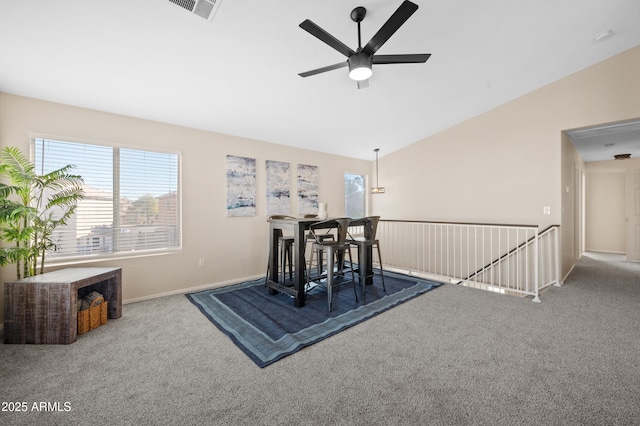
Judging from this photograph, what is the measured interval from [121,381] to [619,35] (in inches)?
249

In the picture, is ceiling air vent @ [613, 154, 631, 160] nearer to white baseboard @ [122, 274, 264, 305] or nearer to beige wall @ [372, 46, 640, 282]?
beige wall @ [372, 46, 640, 282]

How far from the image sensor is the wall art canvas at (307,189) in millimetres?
5227

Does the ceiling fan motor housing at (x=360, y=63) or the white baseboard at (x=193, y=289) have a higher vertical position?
the ceiling fan motor housing at (x=360, y=63)

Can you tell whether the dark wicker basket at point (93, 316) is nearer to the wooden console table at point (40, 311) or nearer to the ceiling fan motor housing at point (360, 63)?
the wooden console table at point (40, 311)

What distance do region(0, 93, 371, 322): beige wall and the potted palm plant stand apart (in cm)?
36

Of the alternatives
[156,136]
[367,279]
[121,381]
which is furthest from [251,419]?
[156,136]

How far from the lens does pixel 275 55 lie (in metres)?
2.72

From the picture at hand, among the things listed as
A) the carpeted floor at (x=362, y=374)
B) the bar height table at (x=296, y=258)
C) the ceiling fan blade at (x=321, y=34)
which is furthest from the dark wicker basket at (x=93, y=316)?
the ceiling fan blade at (x=321, y=34)

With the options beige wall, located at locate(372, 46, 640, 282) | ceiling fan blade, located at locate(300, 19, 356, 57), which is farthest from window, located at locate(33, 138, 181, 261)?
beige wall, located at locate(372, 46, 640, 282)

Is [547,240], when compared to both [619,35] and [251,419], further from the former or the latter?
[251,419]

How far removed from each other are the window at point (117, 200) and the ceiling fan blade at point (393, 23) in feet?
10.2

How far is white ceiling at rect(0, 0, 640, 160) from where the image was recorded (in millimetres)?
2168

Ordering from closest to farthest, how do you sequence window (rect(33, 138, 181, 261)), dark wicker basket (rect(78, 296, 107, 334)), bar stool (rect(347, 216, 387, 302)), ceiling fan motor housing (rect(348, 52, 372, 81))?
ceiling fan motor housing (rect(348, 52, 372, 81)) < dark wicker basket (rect(78, 296, 107, 334)) < window (rect(33, 138, 181, 261)) < bar stool (rect(347, 216, 387, 302))

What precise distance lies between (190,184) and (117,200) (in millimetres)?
900
